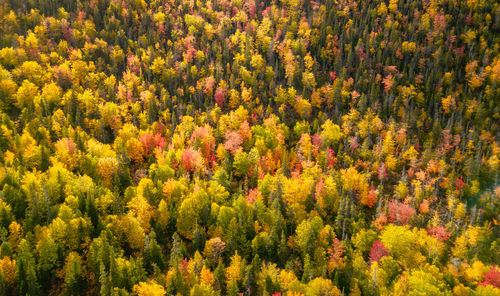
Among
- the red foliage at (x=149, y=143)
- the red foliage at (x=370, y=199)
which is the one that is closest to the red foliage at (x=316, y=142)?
the red foliage at (x=370, y=199)

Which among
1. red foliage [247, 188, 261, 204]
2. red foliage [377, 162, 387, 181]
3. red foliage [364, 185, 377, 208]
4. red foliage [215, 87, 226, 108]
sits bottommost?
red foliage [364, 185, 377, 208]

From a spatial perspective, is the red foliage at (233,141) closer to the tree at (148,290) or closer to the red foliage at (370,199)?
the red foliage at (370,199)

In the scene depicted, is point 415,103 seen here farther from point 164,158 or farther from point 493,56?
point 164,158

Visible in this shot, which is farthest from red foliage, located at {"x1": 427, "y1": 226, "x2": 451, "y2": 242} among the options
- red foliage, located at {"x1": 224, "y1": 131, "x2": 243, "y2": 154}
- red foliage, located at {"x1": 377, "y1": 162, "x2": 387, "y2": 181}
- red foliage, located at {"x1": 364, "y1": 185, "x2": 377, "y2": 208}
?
red foliage, located at {"x1": 224, "y1": 131, "x2": 243, "y2": 154}

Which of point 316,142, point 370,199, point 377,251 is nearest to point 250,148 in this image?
point 316,142

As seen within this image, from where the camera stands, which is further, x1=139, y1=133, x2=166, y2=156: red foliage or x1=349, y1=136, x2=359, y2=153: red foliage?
x1=349, y1=136, x2=359, y2=153: red foliage

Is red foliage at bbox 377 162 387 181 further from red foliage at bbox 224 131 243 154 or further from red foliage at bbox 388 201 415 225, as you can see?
red foliage at bbox 224 131 243 154

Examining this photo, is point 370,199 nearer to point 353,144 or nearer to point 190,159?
point 353,144
